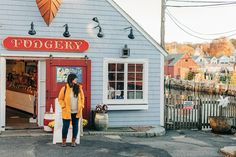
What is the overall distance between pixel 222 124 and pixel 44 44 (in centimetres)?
657

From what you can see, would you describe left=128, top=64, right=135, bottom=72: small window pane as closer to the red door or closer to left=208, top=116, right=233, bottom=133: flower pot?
the red door

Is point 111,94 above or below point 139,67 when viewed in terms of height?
below

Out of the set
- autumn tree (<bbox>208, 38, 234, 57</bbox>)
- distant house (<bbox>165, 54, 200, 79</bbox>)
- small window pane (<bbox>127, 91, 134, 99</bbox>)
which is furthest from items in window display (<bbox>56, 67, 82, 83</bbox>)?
autumn tree (<bbox>208, 38, 234, 57</bbox>)

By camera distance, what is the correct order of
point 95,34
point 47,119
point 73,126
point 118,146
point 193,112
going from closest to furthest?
point 73,126, point 118,146, point 47,119, point 95,34, point 193,112

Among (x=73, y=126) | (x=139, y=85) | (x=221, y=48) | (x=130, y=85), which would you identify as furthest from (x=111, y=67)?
(x=221, y=48)

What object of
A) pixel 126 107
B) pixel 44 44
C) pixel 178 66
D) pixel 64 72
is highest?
pixel 178 66


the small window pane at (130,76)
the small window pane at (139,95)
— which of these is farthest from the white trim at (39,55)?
the small window pane at (139,95)

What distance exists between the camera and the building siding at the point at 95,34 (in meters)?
12.2

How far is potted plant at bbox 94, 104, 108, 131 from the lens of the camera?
12.4m

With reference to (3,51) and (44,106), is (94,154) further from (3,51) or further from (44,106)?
(3,51)

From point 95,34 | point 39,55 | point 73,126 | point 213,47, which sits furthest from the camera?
point 213,47

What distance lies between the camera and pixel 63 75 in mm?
12578

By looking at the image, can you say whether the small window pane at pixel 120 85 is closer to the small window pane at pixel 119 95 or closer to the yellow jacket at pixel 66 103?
the small window pane at pixel 119 95

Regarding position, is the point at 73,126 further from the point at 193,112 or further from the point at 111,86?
the point at 193,112
